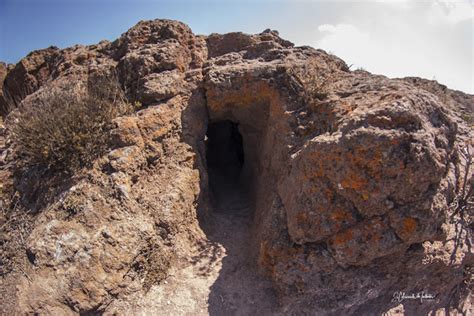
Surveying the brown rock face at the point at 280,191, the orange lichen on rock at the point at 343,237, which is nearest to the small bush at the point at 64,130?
the brown rock face at the point at 280,191

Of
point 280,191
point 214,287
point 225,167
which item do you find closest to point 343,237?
point 280,191

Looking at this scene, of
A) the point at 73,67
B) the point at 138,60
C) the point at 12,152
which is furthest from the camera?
the point at 73,67

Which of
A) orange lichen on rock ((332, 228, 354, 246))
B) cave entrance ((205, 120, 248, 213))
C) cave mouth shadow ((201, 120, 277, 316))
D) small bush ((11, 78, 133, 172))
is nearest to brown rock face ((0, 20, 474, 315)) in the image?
orange lichen on rock ((332, 228, 354, 246))

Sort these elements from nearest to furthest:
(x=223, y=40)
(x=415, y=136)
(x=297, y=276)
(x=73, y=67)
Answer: (x=415, y=136) → (x=297, y=276) → (x=73, y=67) → (x=223, y=40)

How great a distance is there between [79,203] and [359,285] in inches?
150

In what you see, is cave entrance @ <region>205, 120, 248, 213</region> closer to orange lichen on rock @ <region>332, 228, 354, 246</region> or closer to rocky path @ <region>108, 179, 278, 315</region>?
rocky path @ <region>108, 179, 278, 315</region>

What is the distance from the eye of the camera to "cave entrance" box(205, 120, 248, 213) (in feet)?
18.5

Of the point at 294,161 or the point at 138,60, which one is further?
the point at 138,60

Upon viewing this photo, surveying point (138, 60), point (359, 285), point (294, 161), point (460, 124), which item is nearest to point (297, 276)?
point (359, 285)

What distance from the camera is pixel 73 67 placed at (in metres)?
5.47

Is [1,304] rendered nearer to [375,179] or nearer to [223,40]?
[375,179]

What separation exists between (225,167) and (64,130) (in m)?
3.95

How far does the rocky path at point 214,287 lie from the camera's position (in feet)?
12.1

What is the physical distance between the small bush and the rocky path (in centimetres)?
211
